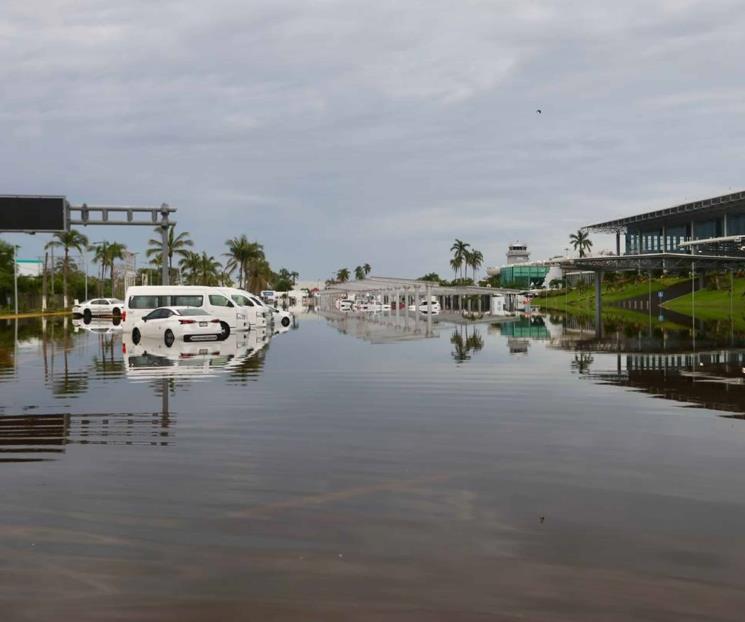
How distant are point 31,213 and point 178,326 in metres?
13.2

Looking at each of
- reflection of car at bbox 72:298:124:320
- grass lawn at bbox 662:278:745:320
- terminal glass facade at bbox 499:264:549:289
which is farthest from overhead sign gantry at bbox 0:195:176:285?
terminal glass facade at bbox 499:264:549:289

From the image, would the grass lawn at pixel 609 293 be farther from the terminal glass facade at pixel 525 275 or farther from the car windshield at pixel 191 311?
the car windshield at pixel 191 311

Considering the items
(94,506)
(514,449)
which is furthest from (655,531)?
(94,506)

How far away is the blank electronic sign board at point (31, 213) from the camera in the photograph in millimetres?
39594

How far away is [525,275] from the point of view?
587 ft

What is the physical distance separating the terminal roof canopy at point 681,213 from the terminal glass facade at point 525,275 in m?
50.5

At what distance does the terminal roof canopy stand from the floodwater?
80.8 meters

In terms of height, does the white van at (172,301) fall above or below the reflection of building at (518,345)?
above

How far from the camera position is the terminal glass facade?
176250 millimetres

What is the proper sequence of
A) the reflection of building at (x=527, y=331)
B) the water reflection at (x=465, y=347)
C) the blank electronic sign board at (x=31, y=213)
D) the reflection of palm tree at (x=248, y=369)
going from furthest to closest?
the blank electronic sign board at (x=31, y=213) < the reflection of building at (x=527, y=331) < the water reflection at (x=465, y=347) < the reflection of palm tree at (x=248, y=369)

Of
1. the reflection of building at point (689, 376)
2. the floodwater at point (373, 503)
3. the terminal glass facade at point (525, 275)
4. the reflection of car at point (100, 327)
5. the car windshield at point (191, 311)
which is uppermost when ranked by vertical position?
the terminal glass facade at point (525, 275)

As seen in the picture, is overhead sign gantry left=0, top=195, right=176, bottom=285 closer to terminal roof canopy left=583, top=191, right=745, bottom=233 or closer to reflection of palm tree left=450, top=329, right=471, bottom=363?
reflection of palm tree left=450, top=329, right=471, bottom=363

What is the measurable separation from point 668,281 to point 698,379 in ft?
302

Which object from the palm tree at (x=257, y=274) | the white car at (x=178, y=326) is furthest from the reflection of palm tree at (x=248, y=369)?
the palm tree at (x=257, y=274)
